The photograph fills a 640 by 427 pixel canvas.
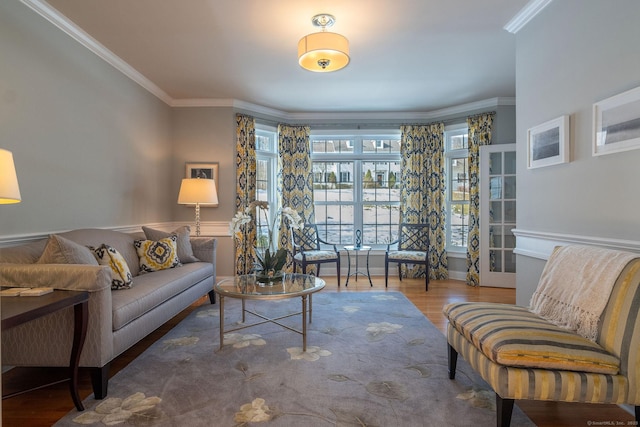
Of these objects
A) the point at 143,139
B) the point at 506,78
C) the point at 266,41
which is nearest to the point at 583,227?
the point at 506,78

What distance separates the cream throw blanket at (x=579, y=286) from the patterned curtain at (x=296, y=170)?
12.5 feet

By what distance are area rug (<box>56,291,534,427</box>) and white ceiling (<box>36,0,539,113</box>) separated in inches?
106

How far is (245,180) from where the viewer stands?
520 cm

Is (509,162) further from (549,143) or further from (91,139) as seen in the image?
(91,139)

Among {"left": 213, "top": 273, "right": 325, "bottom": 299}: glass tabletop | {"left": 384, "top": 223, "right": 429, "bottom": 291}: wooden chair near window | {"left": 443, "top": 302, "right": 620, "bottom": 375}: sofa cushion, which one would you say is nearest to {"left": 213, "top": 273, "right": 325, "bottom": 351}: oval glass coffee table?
{"left": 213, "top": 273, "right": 325, "bottom": 299}: glass tabletop

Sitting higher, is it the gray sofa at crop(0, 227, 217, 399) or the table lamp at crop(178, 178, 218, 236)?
the table lamp at crop(178, 178, 218, 236)

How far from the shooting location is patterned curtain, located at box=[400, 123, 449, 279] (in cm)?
554

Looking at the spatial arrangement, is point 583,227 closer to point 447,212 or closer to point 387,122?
point 447,212

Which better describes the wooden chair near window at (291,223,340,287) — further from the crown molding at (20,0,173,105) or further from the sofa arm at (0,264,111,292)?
the sofa arm at (0,264,111,292)

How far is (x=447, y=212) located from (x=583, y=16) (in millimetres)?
3646

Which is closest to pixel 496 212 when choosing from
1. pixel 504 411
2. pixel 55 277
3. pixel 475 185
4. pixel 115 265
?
pixel 475 185

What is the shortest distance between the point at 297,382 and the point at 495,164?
Result: 4.18 m

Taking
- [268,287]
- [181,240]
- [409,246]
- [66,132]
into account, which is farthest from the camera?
[409,246]

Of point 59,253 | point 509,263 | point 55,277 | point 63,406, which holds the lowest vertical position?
point 63,406
